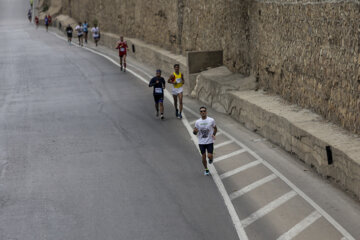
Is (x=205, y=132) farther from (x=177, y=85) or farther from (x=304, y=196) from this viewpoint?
(x=177, y=85)

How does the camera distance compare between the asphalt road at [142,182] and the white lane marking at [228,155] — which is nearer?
the asphalt road at [142,182]

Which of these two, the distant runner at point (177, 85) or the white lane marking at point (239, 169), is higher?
the distant runner at point (177, 85)

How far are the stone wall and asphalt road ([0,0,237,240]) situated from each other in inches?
136

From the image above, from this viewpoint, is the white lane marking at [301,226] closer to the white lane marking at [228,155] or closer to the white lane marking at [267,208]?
the white lane marking at [267,208]

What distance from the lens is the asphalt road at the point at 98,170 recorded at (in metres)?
12.1

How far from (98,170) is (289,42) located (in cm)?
711

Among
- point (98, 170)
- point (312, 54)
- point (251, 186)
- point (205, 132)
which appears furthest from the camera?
point (312, 54)

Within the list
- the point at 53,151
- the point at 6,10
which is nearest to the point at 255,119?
the point at 53,151

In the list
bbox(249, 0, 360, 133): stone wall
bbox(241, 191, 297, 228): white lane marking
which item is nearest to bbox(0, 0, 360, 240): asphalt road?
bbox(241, 191, 297, 228): white lane marking

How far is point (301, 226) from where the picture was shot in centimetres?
1177

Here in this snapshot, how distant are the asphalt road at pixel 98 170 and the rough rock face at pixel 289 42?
134 inches

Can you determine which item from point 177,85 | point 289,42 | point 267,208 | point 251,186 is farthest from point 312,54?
point 267,208

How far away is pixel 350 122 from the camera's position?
50.5 ft

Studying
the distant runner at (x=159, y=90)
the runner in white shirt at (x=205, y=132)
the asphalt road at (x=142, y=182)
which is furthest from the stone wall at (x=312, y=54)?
the distant runner at (x=159, y=90)
